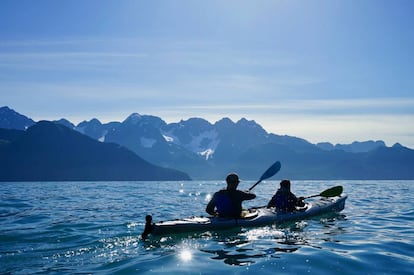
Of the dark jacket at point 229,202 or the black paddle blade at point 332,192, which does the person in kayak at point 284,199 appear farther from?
the black paddle blade at point 332,192

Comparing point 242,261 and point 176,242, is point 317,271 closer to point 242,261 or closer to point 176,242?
point 242,261

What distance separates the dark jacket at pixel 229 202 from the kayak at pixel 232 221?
0.81 ft

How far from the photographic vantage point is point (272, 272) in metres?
8.23

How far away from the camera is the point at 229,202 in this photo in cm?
1340

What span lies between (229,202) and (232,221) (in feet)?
1.96

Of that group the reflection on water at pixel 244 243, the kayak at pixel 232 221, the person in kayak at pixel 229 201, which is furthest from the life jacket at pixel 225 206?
the reflection on water at pixel 244 243

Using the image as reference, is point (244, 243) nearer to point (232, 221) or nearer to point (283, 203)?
point (232, 221)

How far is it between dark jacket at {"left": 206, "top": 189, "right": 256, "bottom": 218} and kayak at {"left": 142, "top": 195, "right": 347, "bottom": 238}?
25cm

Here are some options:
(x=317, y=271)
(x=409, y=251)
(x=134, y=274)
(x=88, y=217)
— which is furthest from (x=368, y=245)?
(x=88, y=217)

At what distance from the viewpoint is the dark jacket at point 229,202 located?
1332 cm

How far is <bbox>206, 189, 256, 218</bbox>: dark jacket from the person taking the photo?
13320 millimetres

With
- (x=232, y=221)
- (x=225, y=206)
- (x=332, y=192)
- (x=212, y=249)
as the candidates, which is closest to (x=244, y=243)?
(x=212, y=249)

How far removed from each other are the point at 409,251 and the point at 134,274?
675 cm

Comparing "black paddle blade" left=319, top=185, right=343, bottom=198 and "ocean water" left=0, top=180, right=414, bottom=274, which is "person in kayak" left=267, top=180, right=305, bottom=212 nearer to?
"ocean water" left=0, top=180, right=414, bottom=274
